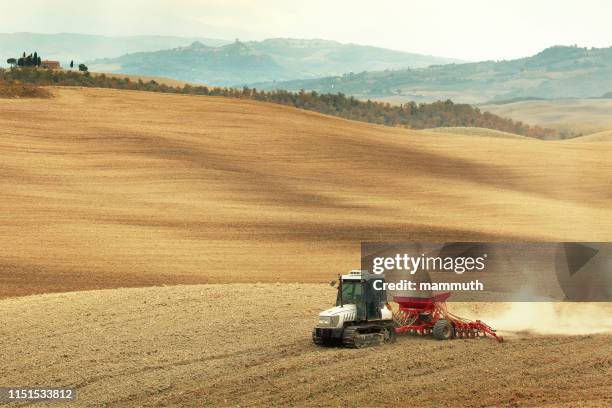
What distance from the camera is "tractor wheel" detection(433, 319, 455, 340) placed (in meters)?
22.9

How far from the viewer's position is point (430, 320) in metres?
23.3

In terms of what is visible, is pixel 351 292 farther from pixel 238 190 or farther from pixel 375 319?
pixel 238 190

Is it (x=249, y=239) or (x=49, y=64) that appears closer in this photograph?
(x=249, y=239)

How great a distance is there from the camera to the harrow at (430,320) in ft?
75.8

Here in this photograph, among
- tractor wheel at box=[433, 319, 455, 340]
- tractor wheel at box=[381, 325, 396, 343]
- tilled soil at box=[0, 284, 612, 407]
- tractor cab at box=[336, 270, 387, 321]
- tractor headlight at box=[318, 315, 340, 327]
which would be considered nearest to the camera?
tilled soil at box=[0, 284, 612, 407]

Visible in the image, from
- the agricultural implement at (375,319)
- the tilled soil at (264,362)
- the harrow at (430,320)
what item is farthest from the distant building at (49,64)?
the agricultural implement at (375,319)

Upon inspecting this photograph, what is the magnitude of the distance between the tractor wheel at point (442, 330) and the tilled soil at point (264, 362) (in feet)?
0.82

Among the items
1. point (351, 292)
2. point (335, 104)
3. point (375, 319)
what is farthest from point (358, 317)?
point (335, 104)

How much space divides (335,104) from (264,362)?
87.2 m

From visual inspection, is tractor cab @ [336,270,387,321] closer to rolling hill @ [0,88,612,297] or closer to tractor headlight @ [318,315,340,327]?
tractor headlight @ [318,315,340,327]

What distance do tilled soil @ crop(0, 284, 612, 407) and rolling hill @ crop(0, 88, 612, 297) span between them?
885cm

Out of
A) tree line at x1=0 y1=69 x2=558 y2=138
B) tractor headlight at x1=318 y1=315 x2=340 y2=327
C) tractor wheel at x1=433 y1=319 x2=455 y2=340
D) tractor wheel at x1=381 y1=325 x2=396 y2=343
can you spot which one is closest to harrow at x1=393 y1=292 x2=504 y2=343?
tractor wheel at x1=433 y1=319 x2=455 y2=340

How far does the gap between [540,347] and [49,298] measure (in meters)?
14.9

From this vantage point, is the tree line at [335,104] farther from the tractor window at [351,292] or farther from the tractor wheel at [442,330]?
the tractor wheel at [442,330]
